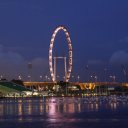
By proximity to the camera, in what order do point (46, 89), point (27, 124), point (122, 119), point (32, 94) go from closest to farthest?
point (27, 124) < point (122, 119) < point (32, 94) < point (46, 89)

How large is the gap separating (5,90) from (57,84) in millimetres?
14998

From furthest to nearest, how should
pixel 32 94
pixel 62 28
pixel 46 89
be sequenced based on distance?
pixel 46 89 → pixel 32 94 → pixel 62 28

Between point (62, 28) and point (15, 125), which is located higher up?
point (62, 28)

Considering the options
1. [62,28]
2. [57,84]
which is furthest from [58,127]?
[57,84]

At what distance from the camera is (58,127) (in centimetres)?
4556

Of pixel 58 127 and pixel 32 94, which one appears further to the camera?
pixel 32 94

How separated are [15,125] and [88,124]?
19.1ft

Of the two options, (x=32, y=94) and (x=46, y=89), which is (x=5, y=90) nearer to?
(x=32, y=94)

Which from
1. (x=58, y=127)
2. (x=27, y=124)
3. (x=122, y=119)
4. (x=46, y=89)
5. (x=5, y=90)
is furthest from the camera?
(x=46, y=89)

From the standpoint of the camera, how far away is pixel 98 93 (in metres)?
199

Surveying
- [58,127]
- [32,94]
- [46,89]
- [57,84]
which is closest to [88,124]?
[58,127]

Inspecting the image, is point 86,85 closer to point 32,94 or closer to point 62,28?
point 32,94

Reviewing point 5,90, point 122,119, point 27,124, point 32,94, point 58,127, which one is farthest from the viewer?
point 32,94

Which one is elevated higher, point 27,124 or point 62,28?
point 62,28
